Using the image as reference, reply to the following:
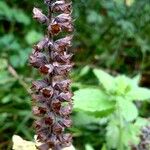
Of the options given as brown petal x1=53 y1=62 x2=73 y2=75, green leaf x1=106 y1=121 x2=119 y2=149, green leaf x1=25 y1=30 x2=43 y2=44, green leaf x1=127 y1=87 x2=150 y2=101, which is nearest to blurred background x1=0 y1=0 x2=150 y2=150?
green leaf x1=25 y1=30 x2=43 y2=44

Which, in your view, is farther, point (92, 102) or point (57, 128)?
point (92, 102)

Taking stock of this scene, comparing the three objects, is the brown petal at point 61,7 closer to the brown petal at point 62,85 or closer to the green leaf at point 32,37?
the brown petal at point 62,85

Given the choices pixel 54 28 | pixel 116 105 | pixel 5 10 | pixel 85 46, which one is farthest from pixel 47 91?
pixel 85 46

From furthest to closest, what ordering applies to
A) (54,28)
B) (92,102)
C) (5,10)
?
(5,10), (92,102), (54,28)

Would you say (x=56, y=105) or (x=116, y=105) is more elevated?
(x=56, y=105)

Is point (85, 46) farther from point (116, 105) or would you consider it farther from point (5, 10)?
point (116, 105)

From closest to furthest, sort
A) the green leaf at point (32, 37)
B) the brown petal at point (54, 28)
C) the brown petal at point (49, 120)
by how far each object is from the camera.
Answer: the brown petal at point (54, 28) < the brown petal at point (49, 120) < the green leaf at point (32, 37)

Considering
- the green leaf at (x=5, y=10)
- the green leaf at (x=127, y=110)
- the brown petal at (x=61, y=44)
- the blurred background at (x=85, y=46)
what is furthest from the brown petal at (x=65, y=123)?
the green leaf at (x=5, y=10)

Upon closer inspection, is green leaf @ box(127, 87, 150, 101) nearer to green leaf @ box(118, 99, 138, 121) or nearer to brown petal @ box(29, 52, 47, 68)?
green leaf @ box(118, 99, 138, 121)
